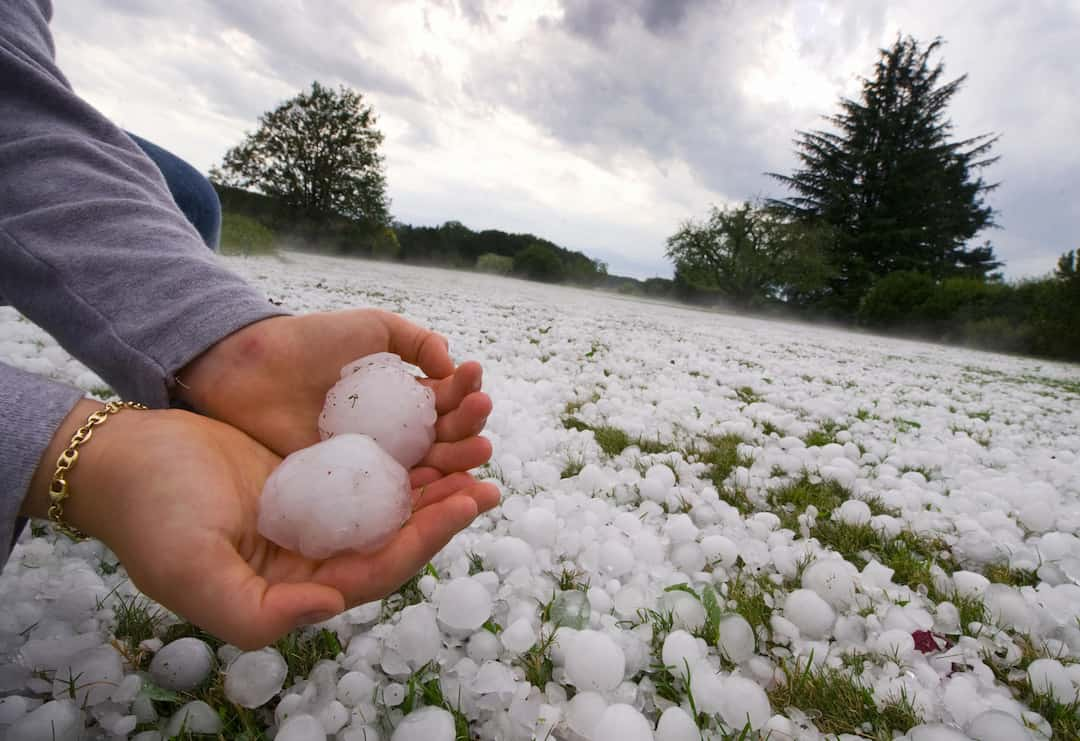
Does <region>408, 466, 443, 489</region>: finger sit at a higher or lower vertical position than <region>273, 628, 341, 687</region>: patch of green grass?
higher

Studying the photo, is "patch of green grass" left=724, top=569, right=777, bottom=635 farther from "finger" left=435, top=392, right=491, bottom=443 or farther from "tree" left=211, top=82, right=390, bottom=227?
"tree" left=211, top=82, right=390, bottom=227

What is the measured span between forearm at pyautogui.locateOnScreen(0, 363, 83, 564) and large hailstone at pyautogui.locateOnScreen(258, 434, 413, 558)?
297 mm

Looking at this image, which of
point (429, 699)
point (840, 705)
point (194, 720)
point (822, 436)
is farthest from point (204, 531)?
point (822, 436)

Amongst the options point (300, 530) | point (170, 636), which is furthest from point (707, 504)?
point (170, 636)

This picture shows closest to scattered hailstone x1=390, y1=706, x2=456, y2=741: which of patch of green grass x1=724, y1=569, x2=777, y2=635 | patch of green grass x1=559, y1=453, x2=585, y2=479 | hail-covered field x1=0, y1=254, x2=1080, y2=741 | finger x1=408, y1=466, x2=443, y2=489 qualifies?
hail-covered field x1=0, y1=254, x2=1080, y2=741

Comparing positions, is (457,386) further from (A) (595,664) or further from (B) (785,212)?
(B) (785,212)

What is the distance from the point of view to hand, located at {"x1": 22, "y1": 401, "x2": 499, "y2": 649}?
2.13 ft

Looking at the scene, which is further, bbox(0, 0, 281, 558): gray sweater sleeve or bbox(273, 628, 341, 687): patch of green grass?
bbox(0, 0, 281, 558): gray sweater sleeve

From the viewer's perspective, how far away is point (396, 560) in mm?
788

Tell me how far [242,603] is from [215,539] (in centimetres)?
11

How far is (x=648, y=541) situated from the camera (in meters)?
1.33

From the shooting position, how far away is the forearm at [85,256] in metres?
1.03

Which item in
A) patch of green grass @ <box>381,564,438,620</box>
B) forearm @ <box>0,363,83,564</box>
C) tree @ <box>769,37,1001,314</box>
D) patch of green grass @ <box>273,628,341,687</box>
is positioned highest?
tree @ <box>769,37,1001,314</box>

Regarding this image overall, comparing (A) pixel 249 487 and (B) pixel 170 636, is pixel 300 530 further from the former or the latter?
(B) pixel 170 636
